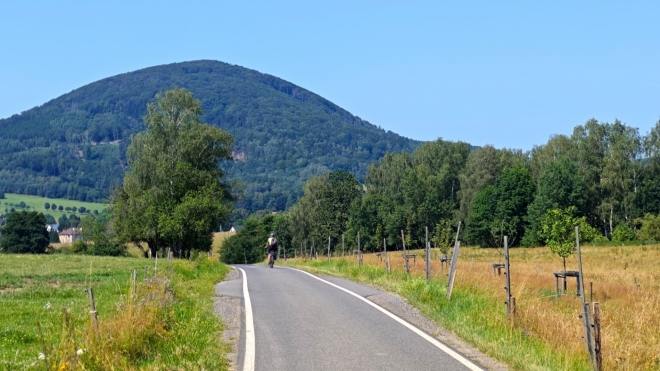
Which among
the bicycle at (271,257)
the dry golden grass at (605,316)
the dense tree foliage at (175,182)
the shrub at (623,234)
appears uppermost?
the dense tree foliage at (175,182)

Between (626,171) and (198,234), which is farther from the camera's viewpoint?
(626,171)

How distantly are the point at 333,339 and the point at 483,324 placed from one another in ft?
9.68

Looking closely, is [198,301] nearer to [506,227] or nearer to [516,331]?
[516,331]

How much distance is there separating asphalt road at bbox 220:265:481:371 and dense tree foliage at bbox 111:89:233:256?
40597mm

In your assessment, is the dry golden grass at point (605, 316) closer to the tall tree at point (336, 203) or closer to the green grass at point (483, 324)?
the green grass at point (483, 324)

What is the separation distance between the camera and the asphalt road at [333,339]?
1003 cm

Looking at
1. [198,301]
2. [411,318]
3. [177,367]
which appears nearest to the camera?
[177,367]

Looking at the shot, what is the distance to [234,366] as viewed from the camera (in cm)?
991

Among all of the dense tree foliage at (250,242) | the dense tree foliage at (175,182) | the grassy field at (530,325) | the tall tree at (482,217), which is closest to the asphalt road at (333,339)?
the grassy field at (530,325)

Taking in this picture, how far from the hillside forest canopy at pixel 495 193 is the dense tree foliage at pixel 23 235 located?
34993mm

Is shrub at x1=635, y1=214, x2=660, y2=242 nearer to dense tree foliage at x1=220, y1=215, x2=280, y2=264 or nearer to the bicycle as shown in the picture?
the bicycle

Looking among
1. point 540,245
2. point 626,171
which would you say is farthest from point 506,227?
point 626,171

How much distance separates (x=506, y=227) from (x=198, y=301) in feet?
226

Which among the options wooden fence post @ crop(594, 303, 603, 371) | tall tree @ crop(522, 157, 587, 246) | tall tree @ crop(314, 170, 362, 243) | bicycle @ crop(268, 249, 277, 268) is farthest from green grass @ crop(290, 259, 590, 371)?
tall tree @ crop(314, 170, 362, 243)
